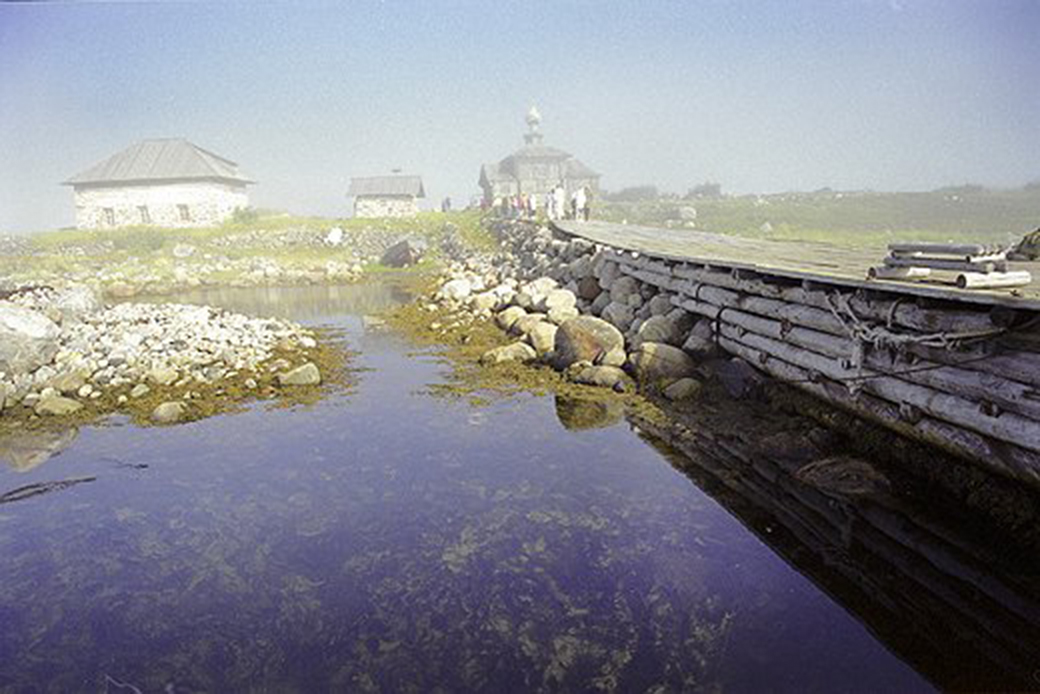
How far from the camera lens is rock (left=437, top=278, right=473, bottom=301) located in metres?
22.0

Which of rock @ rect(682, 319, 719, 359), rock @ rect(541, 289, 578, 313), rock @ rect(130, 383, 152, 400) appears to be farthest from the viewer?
rock @ rect(541, 289, 578, 313)

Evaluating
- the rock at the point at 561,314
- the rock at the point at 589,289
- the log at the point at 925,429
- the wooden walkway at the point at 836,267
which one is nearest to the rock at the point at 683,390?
the log at the point at 925,429

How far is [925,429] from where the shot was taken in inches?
270

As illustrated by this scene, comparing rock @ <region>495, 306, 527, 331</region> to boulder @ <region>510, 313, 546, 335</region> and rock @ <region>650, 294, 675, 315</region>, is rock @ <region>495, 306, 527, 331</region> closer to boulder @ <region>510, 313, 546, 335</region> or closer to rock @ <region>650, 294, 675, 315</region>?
boulder @ <region>510, 313, 546, 335</region>

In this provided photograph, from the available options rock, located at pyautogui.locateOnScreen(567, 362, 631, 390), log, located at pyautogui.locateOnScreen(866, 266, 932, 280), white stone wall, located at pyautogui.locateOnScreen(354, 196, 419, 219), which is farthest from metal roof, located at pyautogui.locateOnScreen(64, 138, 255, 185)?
log, located at pyautogui.locateOnScreen(866, 266, 932, 280)

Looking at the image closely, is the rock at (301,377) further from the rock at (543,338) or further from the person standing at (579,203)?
the person standing at (579,203)

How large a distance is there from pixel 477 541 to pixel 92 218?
61787mm

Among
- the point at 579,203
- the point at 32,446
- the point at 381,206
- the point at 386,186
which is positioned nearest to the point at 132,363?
the point at 32,446

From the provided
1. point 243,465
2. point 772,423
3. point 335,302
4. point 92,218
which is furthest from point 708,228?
point 92,218

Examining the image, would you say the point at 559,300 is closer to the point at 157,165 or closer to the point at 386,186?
the point at 157,165

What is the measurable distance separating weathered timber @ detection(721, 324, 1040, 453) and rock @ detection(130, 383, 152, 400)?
1179cm

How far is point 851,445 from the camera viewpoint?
8.39 meters

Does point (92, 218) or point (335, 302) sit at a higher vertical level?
point (92, 218)

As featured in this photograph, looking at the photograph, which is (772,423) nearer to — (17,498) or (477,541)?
(477,541)
